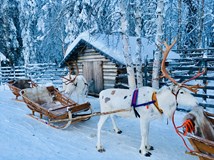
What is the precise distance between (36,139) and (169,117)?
137 inches

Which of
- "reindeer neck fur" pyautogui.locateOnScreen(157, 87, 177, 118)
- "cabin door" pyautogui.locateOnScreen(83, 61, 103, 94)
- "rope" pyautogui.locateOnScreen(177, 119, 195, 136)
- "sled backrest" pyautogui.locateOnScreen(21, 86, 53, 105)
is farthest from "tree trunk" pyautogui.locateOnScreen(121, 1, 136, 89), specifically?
"rope" pyautogui.locateOnScreen(177, 119, 195, 136)

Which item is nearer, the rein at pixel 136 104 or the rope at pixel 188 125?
the rope at pixel 188 125

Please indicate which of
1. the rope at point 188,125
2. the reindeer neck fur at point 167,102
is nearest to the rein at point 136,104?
the reindeer neck fur at point 167,102

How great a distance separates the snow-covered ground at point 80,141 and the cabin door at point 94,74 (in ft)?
14.4

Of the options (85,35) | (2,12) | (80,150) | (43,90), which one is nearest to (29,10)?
(2,12)

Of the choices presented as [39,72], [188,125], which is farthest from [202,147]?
[39,72]

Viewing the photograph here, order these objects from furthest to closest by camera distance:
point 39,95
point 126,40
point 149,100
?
point 39,95
point 126,40
point 149,100

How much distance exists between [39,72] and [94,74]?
6.84 m

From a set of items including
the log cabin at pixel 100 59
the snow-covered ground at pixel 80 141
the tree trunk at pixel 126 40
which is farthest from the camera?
the log cabin at pixel 100 59

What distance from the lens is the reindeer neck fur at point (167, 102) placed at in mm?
3964

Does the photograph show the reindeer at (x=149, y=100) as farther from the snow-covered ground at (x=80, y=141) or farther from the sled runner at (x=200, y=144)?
the sled runner at (x=200, y=144)

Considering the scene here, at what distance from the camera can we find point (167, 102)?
402cm

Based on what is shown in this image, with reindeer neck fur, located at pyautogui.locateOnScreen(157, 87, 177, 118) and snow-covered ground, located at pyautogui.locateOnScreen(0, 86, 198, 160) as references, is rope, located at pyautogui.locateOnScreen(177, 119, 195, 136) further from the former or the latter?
snow-covered ground, located at pyautogui.locateOnScreen(0, 86, 198, 160)

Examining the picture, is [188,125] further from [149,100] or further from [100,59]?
[100,59]
